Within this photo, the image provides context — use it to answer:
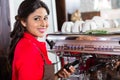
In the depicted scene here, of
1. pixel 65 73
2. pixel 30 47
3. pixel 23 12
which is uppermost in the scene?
pixel 23 12

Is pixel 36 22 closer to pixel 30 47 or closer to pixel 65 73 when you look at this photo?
pixel 30 47

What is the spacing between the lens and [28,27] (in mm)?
987

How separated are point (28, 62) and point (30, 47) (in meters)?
0.07

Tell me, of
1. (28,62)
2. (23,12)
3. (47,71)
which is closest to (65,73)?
(47,71)

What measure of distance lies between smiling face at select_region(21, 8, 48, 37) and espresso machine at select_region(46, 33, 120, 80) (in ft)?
0.44

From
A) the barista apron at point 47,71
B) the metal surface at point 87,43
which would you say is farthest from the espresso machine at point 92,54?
the barista apron at point 47,71

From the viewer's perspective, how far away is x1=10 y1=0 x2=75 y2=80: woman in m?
0.90

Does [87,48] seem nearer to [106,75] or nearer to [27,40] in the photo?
[106,75]

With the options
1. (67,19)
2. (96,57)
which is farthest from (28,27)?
(67,19)

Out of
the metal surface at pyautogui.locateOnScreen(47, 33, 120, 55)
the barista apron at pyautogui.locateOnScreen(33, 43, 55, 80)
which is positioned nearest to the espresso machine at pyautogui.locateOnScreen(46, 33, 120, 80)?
the metal surface at pyautogui.locateOnScreen(47, 33, 120, 55)

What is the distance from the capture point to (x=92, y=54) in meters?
0.93

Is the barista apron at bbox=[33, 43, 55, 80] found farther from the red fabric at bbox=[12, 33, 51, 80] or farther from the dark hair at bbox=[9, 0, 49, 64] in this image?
the dark hair at bbox=[9, 0, 49, 64]

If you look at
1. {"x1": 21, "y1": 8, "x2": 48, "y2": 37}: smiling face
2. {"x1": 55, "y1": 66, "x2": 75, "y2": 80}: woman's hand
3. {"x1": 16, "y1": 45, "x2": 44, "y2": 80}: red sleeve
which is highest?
{"x1": 21, "y1": 8, "x2": 48, "y2": 37}: smiling face

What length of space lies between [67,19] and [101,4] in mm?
244
